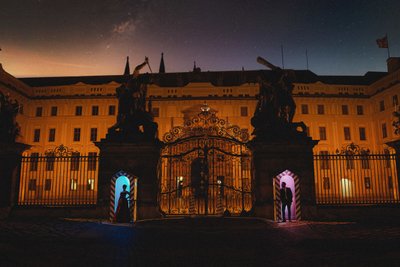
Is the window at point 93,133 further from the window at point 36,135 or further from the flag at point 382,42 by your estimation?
the flag at point 382,42

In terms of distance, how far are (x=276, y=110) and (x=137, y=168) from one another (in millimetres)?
5911

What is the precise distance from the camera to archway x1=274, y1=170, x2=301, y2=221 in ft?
43.8

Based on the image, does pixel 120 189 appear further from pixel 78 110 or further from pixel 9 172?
pixel 78 110

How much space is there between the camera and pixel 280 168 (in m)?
13.5

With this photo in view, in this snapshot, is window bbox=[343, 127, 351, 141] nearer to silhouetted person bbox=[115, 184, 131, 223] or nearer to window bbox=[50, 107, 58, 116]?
window bbox=[50, 107, 58, 116]

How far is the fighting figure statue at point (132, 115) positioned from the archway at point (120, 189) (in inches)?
Answer: 59.3

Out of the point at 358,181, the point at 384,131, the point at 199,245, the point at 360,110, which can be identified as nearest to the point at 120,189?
the point at 199,245

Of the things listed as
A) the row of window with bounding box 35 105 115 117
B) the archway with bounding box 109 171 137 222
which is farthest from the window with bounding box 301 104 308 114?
the archway with bounding box 109 171 137 222

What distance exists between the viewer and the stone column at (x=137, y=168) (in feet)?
44.3

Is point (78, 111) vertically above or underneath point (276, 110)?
above

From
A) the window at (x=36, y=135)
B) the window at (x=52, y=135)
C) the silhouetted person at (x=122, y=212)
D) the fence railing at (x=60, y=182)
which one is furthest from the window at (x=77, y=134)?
the silhouetted person at (x=122, y=212)

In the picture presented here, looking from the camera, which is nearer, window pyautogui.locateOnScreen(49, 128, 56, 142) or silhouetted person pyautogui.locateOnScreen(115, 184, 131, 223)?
silhouetted person pyautogui.locateOnScreen(115, 184, 131, 223)

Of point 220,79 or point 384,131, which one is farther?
point 220,79

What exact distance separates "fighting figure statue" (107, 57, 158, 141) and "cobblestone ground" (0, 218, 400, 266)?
11.8ft
